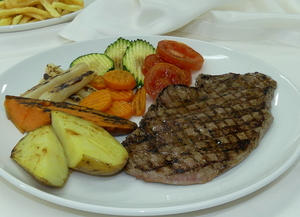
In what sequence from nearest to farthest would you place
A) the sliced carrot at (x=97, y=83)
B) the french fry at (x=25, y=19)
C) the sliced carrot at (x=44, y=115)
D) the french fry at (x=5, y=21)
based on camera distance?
1. the sliced carrot at (x=44, y=115)
2. the sliced carrot at (x=97, y=83)
3. the french fry at (x=5, y=21)
4. the french fry at (x=25, y=19)

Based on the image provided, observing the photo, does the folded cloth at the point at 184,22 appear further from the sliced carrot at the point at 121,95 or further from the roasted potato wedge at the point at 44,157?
the roasted potato wedge at the point at 44,157

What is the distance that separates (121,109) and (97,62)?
29.6 inches

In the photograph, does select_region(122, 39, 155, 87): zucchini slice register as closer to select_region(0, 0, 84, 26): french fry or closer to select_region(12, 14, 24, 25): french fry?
select_region(0, 0, 84, 26): french fry

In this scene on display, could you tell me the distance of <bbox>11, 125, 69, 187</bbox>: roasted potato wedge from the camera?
209cm

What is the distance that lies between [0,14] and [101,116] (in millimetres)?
2772

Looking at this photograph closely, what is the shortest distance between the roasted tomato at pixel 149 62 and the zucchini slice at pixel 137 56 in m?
0.05

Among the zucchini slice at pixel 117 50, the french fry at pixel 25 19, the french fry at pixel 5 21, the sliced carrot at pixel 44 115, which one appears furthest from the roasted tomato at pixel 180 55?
the french fry at pixel 5 21

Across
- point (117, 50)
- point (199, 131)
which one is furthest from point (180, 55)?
point (199, 131)

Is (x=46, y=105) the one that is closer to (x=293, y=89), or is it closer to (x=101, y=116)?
(x=101, y=116)

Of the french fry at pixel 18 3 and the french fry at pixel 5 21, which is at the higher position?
the french fry at pixel 18 3

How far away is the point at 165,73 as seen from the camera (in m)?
3.38

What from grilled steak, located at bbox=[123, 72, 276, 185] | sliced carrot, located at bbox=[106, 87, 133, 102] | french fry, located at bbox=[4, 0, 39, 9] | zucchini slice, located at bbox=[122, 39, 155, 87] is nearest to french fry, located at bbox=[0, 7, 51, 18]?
french fry, located at bbox=[4, 0, 39, 9]

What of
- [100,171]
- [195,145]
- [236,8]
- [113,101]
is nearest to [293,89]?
[195,145]

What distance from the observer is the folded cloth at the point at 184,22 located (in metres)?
4.40
